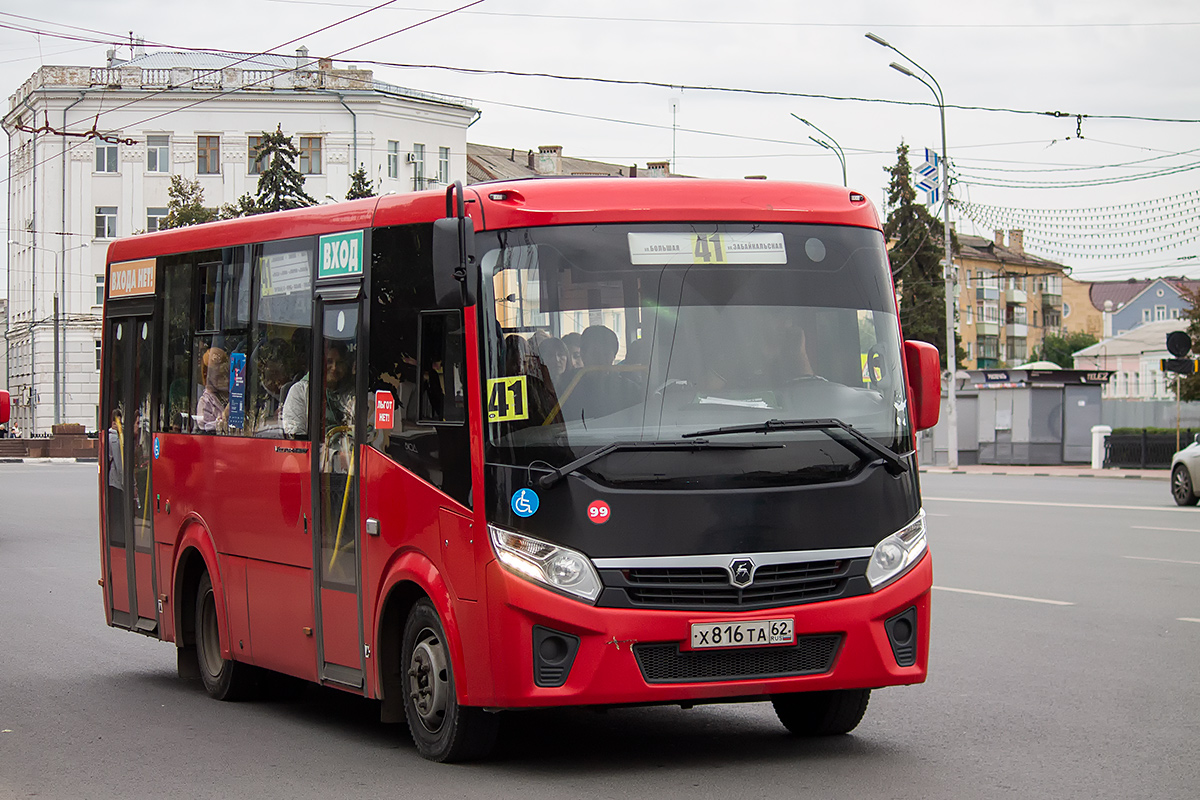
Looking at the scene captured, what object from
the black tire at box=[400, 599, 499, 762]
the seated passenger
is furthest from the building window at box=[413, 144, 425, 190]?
the black tire at box=[400, 599, 499, 762]

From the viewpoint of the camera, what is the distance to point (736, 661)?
6.94 meters

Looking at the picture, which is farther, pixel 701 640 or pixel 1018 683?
pixel 1018 683

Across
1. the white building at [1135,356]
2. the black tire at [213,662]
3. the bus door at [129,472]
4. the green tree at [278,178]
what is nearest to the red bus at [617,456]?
the black tire at [213,662]

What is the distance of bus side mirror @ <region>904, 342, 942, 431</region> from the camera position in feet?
25.5

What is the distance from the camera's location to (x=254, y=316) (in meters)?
9.34

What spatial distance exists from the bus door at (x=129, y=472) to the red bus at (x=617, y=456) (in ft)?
9.46

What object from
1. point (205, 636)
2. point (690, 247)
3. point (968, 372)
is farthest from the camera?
point (968, 372)

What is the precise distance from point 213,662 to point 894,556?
15.2 feet

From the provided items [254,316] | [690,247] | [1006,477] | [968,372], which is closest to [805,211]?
[690,247]

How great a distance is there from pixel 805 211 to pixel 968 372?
47473 millimetres

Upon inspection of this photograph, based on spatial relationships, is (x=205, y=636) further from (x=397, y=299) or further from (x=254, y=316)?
(x=397, y=299)

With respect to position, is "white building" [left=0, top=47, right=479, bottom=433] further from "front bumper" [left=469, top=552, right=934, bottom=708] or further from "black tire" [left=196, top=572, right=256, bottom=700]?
"front bumper" [left=469, top=552, right=934, bottom=708]

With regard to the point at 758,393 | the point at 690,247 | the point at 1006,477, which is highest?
the point at 690,247

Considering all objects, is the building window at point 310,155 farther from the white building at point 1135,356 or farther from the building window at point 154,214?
the white building at point 1135,356
